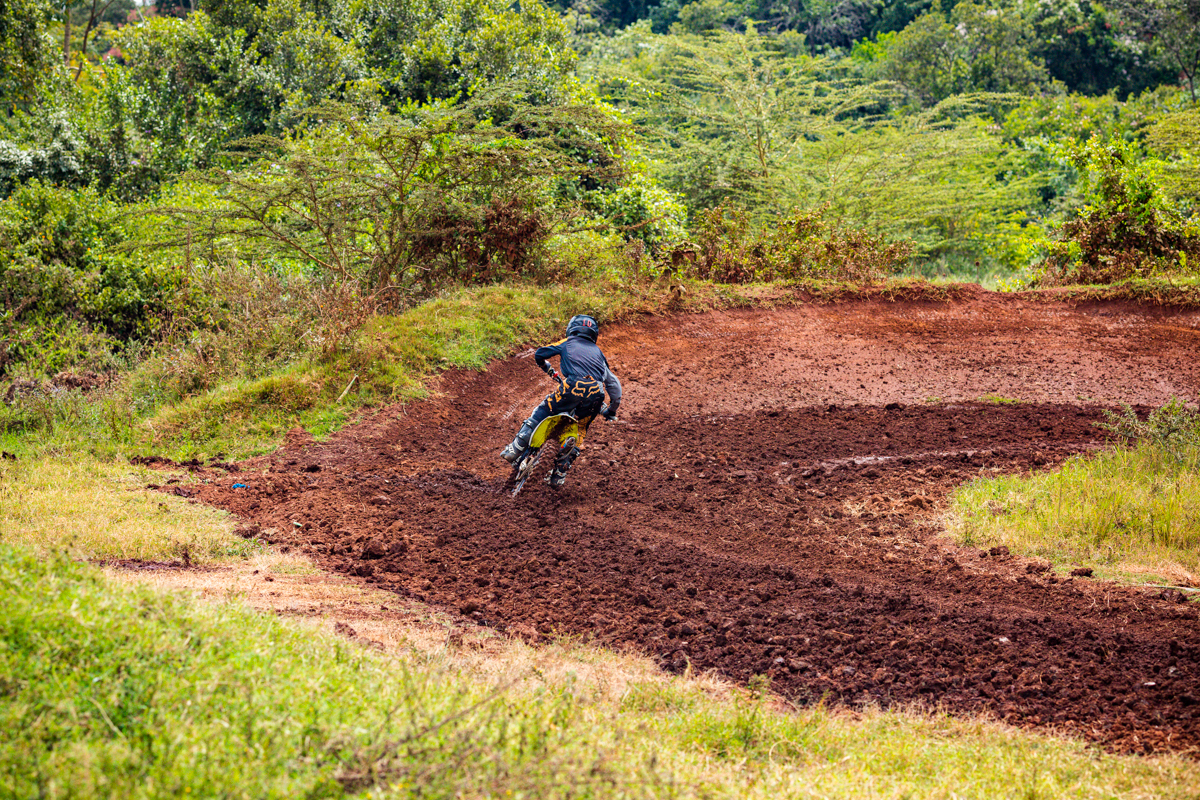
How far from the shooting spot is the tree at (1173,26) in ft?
97.3

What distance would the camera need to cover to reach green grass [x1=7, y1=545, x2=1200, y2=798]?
2.87 meters

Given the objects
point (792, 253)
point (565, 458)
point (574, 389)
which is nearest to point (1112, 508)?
point (574, 389)

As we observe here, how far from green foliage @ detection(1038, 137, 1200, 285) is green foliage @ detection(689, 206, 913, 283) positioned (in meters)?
3.13

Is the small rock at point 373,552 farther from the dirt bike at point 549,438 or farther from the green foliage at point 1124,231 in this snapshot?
the green foliage at point 1124,231

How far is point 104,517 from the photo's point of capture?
6938mm

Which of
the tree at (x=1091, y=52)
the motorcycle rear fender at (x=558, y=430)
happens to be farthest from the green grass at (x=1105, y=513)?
the tree at (x=1091, y=52)

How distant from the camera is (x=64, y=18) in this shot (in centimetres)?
2980

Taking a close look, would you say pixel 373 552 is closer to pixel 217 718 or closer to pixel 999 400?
pixel 217 718

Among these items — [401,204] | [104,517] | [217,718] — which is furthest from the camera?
[401,204]

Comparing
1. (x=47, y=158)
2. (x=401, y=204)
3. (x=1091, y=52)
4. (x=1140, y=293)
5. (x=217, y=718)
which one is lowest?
(x=1140, y=293)

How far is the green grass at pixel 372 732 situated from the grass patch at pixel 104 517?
7.31 feet

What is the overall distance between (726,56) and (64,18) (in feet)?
75.7

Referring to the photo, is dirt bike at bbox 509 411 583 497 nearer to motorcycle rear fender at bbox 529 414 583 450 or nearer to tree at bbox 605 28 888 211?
motorcycle rear fender at bbox 529 414 583 450

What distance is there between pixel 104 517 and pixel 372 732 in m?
4.93
